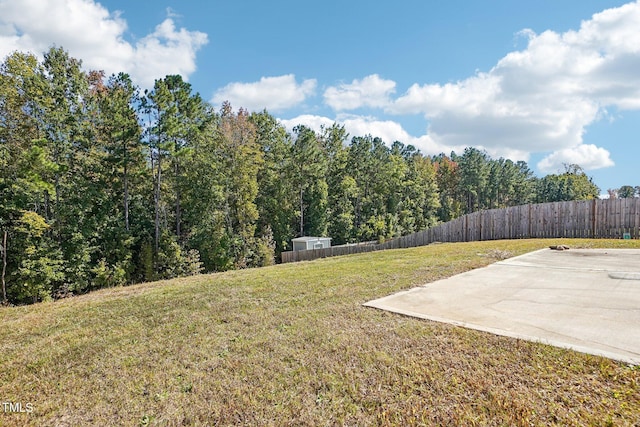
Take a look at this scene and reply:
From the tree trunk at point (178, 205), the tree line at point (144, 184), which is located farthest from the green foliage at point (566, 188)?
the tree trunk at point (178, 205)

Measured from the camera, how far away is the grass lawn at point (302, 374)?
2.31 meters

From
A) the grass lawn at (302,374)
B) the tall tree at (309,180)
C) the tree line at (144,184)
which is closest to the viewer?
the grass lawn at (302,374)

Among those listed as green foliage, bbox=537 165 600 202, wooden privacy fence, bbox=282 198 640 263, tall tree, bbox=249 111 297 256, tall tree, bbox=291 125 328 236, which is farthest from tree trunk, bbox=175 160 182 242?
green foliage, bbox=537 165 600 202

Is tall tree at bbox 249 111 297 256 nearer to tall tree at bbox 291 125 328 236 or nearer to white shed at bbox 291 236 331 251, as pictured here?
tall tree at bbox 291 125 328 236

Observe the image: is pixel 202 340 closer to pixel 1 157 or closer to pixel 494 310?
pixel 494 310

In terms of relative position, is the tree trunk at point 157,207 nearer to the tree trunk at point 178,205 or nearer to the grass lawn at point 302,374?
the tree trunk at point 178,205

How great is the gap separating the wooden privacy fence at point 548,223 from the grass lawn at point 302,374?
13849 millimetres

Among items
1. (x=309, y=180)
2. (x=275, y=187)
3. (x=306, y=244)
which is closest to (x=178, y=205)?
(x=275, y=187)

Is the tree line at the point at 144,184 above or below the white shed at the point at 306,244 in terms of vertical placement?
above

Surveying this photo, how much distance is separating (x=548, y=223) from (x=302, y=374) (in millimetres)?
15693

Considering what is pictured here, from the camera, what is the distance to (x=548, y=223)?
14953 millimetres

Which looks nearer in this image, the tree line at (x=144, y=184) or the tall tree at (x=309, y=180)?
the tree line at (x=144, y=184)

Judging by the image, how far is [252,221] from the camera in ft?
76.7

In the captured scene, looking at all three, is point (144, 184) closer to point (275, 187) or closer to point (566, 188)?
point (275, 187)
